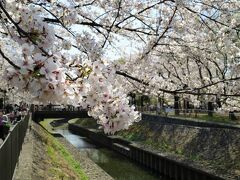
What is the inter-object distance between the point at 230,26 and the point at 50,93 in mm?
5882

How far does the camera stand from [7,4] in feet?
13.4

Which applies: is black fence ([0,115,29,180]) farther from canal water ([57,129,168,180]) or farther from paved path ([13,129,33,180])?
canal water ([57,129,168,180])

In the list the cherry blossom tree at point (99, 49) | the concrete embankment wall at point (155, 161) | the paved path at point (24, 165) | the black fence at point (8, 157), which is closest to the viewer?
the cherry blossom tree at point (99, 49)

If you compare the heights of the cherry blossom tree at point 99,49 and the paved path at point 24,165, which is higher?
the cherry blossom tree at point 99,49

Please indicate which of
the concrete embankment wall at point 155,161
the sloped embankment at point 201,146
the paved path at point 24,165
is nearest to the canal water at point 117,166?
the concrete embankment wall at point 155,161

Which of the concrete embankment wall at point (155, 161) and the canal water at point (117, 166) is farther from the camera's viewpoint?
the canal water at point (117, 166)

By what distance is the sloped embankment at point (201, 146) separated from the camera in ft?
63.5

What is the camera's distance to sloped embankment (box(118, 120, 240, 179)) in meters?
19.3

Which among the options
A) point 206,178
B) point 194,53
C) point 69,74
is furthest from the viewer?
point 206,178

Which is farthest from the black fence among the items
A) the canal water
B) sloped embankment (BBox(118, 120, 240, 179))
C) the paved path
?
the canal water

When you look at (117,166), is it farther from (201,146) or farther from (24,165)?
(24,165)

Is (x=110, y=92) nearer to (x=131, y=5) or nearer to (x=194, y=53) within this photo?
(x=131, y=5)

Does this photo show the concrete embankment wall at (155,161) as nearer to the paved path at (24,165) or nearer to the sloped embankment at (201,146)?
the sloped embankment at (201,146)

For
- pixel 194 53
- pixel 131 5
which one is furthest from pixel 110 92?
pixel 194 53
